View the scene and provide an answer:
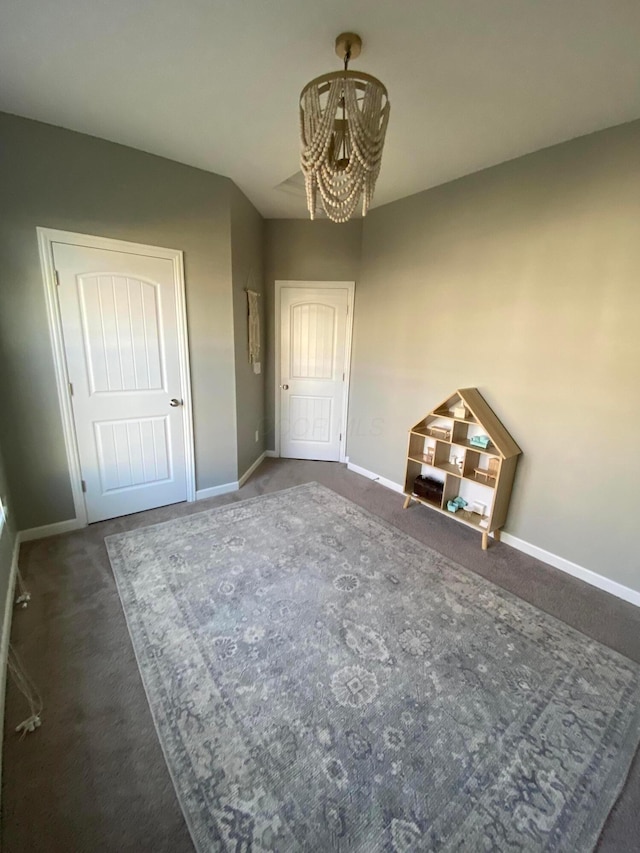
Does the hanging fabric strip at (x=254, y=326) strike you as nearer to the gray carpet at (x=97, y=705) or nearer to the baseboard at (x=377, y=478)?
the baseboard at (x=377, y=478)

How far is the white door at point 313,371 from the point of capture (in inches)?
158

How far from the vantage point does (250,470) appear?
3.94 metres

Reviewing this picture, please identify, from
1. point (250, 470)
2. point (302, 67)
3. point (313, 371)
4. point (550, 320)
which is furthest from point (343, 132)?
point (250, 470)

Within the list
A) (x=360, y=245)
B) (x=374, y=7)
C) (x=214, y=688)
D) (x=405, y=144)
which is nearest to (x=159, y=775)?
(x=214, y=688)

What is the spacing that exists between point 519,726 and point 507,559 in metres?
1.29

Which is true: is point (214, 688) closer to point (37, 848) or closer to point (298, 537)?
point (37, 848)

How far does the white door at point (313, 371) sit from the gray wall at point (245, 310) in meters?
0.30

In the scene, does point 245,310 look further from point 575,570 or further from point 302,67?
point 575,570

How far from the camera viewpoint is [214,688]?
60.4 inches

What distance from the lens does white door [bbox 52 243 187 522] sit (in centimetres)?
252

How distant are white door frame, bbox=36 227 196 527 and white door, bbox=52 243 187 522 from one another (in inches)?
1.1

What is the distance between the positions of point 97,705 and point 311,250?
3988 millimetres

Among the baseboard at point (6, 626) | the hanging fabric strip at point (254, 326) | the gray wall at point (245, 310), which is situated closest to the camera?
the baseboard at point (6, 626)

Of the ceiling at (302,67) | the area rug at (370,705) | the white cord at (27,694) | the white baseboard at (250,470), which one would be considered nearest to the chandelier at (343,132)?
the ceiling at (302,67)
